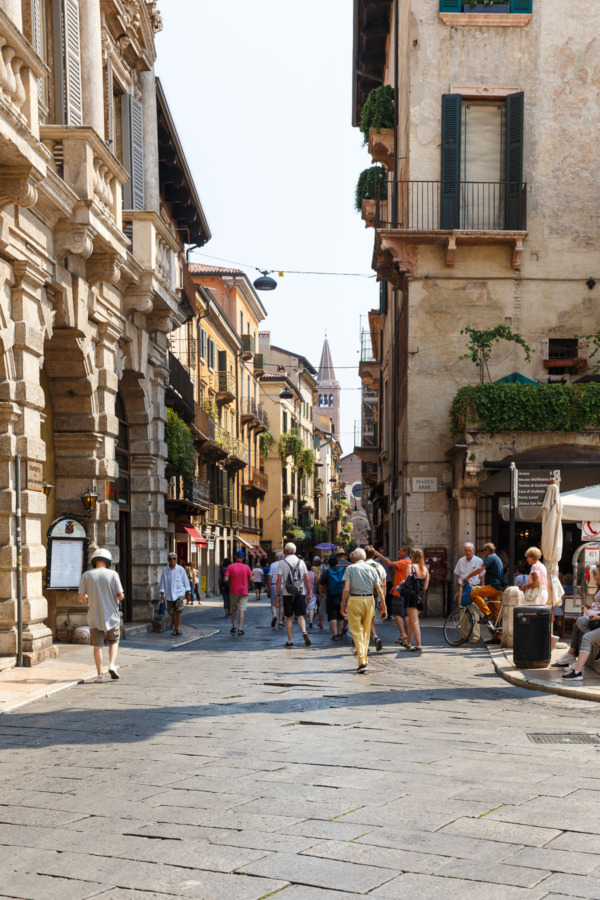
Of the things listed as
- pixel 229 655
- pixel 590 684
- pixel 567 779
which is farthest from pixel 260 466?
pixel 567 779

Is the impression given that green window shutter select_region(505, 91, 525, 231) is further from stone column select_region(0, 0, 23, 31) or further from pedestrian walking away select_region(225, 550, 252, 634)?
stone column select_region(0, 0, 23, 31)

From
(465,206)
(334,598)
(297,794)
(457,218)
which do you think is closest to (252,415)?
(465,206)

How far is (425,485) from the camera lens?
24.9 m

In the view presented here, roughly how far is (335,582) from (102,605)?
7120 mm

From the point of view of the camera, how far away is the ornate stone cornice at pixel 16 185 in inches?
498

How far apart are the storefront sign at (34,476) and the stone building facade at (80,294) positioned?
0.06 metres

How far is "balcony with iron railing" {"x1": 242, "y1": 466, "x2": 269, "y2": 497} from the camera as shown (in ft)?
199

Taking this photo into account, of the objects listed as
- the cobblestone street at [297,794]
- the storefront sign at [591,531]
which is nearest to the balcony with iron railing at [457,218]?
the storefront sign at [591,531]

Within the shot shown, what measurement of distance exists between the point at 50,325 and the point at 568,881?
11.9 m

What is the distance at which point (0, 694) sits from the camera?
1112 cm

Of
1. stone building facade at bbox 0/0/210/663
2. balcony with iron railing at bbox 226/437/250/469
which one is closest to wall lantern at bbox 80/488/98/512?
stone building facade at bbox 0/0/210/663

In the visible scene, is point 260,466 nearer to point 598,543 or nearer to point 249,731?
point 598,543

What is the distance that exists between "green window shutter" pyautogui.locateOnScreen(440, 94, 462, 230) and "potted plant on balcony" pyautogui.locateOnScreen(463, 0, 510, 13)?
2.24m

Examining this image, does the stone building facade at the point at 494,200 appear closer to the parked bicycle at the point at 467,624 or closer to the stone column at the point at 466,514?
the stone column at the point at 466,514
